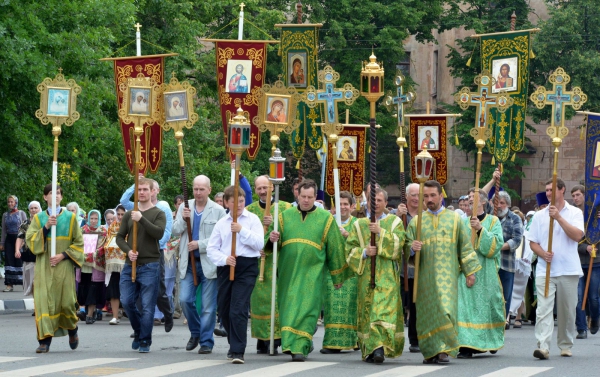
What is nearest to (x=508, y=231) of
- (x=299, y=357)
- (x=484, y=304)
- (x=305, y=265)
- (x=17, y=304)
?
(x=484, y=304)

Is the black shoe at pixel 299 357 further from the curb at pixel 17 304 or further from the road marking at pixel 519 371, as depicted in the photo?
the curb at pixel 17 304

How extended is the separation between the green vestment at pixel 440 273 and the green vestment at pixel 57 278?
11.7 ft

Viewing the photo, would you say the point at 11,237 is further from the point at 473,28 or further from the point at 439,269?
the point at 473,28

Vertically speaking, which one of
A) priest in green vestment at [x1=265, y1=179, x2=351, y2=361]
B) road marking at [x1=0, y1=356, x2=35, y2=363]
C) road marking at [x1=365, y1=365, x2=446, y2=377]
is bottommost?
road marking at [x1=0, y1=356, x2=35, y2=363]

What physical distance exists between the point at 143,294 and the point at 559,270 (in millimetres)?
4257

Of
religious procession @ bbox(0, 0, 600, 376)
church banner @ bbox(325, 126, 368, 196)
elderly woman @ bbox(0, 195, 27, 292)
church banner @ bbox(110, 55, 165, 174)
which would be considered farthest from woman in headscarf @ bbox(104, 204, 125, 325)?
elderly woman @ bbox(0, 195, 27, 292)

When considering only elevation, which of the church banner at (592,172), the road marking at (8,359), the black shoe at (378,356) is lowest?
the road marking at (8,359)

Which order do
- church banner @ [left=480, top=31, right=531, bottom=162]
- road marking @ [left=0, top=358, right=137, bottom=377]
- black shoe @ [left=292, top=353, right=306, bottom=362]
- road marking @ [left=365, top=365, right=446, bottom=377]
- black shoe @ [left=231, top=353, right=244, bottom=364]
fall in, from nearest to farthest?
1. road marking @ [left=0, top=358, right=137, bottom=377]
2. road marking @ [left=365, top=365, right=446, bottom=377]
3. black shoe @ [left=231, top=353, right=244, bottom=364]
4. black shoe @ [left=292, top=353, right=306, bottom=362]
5. church banner @ [left=480, top=31, right=531, bottom=162]

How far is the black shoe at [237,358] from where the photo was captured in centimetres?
1212

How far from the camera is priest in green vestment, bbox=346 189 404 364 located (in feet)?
40.8

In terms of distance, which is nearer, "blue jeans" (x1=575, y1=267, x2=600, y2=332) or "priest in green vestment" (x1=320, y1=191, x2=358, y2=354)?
"priest in green vestment" (x1=320, y1=191, x2=358, y2=354)

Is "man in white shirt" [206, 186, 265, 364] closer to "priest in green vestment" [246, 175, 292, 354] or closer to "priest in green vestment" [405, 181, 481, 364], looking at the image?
"priest in green vestment" [246, 175, 292, 354]

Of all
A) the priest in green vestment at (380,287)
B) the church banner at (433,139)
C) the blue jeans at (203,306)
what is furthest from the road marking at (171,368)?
the church banner at (433,139)

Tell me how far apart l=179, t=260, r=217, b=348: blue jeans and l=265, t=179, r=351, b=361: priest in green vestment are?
85 centimetres
